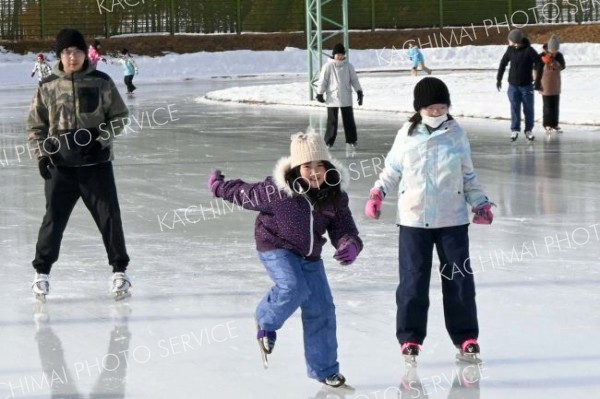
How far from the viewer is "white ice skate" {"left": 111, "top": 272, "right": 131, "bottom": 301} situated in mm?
7535

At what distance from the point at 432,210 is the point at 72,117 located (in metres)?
2.51

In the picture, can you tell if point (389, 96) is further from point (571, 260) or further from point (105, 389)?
point (105, 389)

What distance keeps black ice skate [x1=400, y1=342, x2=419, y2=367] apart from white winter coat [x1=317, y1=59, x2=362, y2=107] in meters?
11.5

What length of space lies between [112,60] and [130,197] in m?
34.9

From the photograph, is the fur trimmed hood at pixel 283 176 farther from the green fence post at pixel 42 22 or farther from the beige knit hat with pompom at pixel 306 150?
the green fence post at pixel 42 22

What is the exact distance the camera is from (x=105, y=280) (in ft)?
26.6

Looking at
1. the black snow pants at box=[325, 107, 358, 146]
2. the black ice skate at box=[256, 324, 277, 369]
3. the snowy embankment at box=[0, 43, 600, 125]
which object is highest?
the black ice skate at box=[256, 324, 277, 369]

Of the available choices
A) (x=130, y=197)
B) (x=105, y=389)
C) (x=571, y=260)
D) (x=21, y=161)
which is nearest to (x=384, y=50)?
(x=21, y=161)

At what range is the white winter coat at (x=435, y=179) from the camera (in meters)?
5.88

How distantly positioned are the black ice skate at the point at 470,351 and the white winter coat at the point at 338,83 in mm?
11468

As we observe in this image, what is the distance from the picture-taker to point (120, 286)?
24.7 feet

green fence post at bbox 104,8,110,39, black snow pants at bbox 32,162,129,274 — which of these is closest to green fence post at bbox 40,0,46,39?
green fence post at bbox 104,8,110,39

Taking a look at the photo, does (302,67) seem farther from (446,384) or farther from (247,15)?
(446,384)

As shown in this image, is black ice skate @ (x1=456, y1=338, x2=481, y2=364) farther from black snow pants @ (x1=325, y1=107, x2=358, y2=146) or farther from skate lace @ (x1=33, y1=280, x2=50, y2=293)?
black snow pants @ (x1=325, y1=107, x2=358, y2=146)
